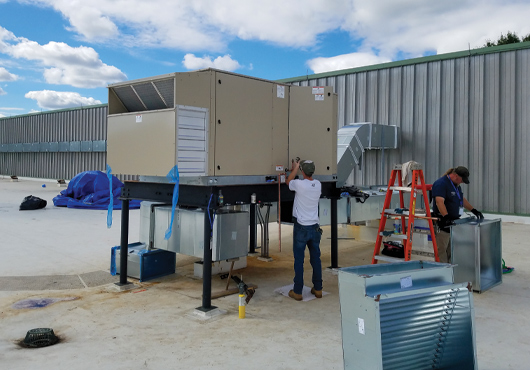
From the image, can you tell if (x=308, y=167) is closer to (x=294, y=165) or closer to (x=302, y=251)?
(x=294, y=165)

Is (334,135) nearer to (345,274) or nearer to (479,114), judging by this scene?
(345,274)

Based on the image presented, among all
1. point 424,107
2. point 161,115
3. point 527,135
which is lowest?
point 161,115

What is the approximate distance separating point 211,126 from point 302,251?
6.35 feet

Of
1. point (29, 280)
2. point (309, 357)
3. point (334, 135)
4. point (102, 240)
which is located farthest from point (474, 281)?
point (102, 240)

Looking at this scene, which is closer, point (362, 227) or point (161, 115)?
point (161, 115)

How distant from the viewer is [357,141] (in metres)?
12.0

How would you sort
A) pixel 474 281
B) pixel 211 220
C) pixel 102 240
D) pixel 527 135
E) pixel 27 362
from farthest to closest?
pixel 527 135
pixel 102 240
pixel 474 281
pixel 211 220
pixel 27 362

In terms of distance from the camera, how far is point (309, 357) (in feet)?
12.1

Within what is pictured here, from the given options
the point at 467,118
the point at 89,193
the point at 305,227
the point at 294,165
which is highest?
the point at 467,118

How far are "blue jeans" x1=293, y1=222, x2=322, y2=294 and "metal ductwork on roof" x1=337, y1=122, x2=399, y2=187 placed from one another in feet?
16.0

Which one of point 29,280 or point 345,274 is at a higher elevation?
point 345,274

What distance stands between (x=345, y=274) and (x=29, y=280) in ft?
16.5

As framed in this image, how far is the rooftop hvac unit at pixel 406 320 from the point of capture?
2.89 m

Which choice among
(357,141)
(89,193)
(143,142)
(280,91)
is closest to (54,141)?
(89,193)
